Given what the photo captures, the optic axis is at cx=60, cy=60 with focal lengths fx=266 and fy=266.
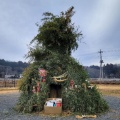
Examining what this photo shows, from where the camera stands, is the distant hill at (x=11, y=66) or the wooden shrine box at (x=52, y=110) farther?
the distant hill at (x=11, y=66)

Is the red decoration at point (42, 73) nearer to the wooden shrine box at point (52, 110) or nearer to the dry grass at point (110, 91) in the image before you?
the wooden shrine box at point (52, 110)

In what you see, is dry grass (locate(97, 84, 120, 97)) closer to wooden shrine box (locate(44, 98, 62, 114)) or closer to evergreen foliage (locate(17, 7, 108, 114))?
evergreen foliage (locate(17, 7, 108, 114))

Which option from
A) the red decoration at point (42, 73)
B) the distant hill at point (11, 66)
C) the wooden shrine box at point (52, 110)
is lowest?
the wooden shrine box at point (52, 110)

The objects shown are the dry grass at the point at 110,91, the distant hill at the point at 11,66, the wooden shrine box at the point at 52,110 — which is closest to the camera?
the wooden shrine box at the point at 52,110

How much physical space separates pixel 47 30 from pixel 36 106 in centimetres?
386

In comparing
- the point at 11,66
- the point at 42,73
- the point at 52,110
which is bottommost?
the point at 52,110

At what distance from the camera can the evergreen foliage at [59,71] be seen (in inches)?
488

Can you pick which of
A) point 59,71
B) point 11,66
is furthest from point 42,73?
point 11,66

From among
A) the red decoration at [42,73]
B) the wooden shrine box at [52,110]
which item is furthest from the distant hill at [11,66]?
the wooden shrine box at [52,110]

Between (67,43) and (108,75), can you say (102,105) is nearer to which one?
(67,43)

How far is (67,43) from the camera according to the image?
46.0 feet

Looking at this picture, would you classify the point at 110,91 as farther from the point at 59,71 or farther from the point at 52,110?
the point at 52,110

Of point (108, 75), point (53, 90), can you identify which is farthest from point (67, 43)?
point (108, 75)

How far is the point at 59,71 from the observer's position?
43.1ft
